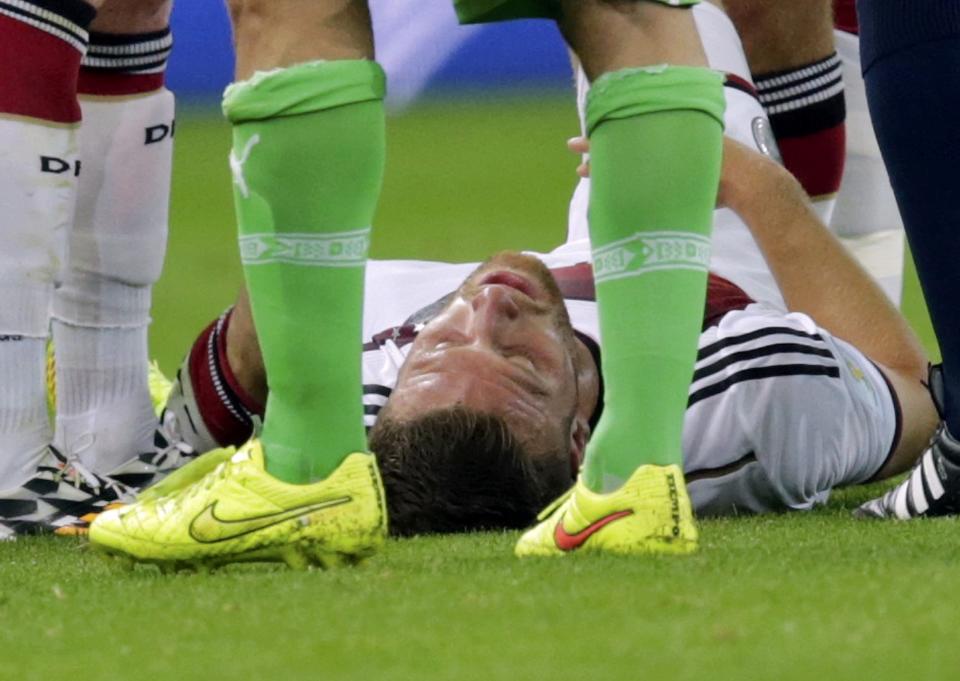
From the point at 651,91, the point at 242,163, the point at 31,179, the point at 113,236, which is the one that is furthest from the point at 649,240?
the point at 113,236

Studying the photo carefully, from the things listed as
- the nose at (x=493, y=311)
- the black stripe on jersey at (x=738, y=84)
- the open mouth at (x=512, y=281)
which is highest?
the black stripe on jersey at (x=738, y=84)

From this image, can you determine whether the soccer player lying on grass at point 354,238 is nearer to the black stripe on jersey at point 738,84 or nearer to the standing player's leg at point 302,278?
the standing player's leg at point 302,278

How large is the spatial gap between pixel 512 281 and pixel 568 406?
0.17 meters

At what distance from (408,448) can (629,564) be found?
584 mm

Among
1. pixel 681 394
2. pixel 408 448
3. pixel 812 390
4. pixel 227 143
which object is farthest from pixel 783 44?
pixel 227 143

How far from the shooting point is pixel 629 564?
1501 mm

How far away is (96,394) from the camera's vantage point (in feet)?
8.10

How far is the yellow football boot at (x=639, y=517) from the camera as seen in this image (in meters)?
1.56

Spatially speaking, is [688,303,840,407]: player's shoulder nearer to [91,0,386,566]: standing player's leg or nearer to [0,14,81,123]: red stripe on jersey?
[91,0,386,566]: standing player's leg

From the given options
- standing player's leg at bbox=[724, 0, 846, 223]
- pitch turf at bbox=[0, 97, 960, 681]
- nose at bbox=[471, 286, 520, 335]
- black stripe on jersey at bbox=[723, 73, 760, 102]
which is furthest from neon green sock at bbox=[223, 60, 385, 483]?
standing player's leg at bbox=[724, 0, 846, 223]

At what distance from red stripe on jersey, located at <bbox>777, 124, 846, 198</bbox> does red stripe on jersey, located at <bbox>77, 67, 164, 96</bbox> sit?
1.18 meters

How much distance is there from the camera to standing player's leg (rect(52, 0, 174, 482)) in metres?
2.43

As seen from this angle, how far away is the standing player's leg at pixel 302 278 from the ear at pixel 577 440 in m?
0.57

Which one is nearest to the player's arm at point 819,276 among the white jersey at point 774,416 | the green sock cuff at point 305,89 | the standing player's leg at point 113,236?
the white jersey at point 774,416
